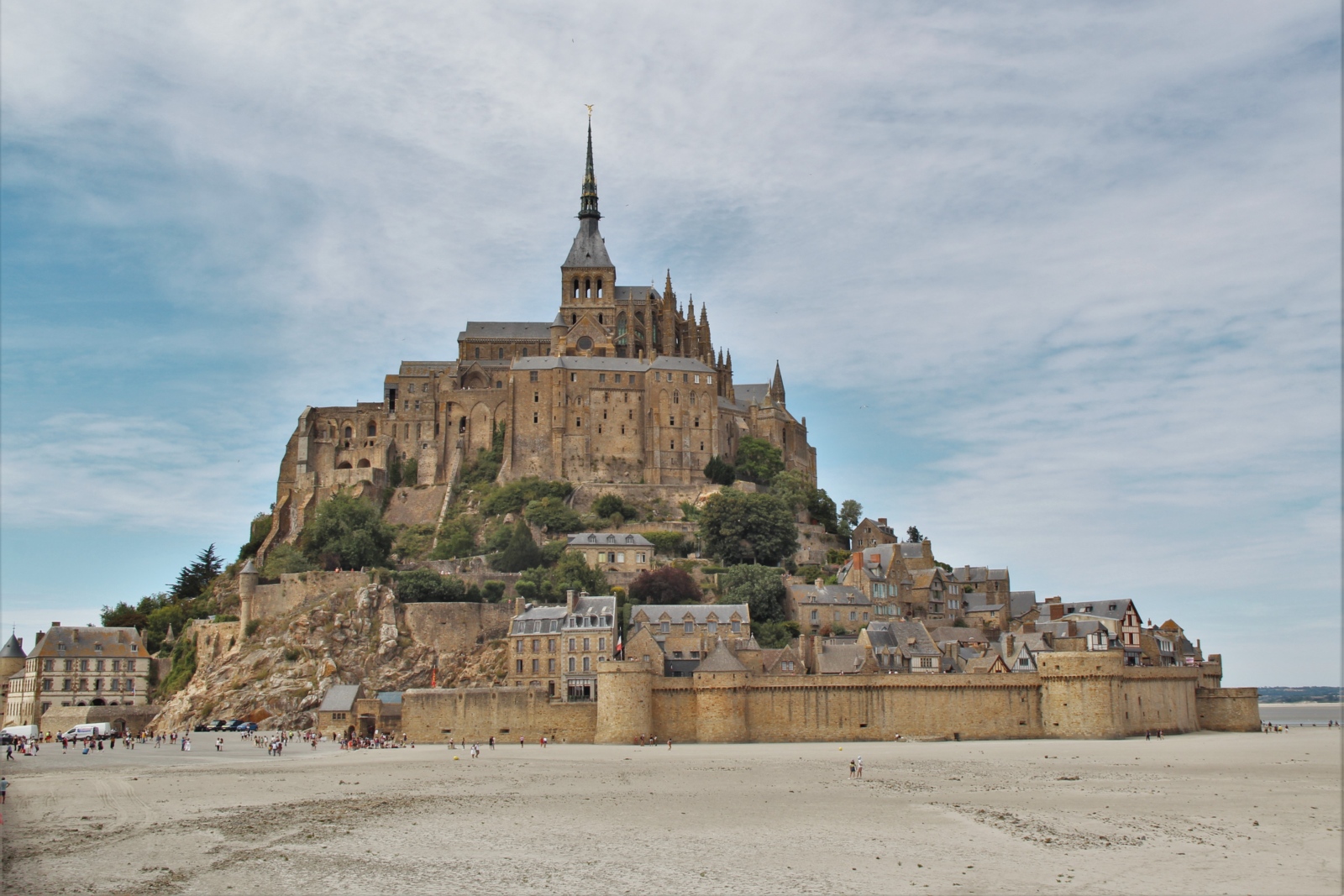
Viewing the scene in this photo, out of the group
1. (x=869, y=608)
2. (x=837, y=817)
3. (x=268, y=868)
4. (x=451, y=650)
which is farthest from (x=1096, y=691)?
(x=268, y=868)

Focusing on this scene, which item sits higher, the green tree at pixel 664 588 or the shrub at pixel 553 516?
the shrub at pixel 553 516

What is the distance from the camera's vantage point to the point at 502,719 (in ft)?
183

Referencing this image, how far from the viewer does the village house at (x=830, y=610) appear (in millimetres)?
68812

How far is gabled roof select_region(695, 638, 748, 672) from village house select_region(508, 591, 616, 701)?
493cm

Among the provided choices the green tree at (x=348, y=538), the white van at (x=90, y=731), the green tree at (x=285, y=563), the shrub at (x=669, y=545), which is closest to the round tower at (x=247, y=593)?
the green tree at (x=285, y=563)

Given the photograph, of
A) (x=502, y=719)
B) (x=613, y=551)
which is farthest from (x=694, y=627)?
(x=613, y=551)

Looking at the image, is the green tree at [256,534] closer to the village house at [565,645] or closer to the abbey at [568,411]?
the abbey at [568,411]

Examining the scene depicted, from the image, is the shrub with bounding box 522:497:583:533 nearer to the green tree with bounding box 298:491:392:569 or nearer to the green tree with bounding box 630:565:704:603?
the green tree with bounding box 298:491:392:569

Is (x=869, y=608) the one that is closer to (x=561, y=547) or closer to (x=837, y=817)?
(x=561, y=547)

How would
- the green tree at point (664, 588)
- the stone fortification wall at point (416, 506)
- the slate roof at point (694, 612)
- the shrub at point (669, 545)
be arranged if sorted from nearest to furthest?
the slate roof at point (694, 612)
the green tree at point (664, 588)
the shrub at point (669, 545)
the stone fortification wall at point (416, 506)

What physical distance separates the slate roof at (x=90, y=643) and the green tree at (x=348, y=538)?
1152 centimetres

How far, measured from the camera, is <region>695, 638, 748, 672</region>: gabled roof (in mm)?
55312

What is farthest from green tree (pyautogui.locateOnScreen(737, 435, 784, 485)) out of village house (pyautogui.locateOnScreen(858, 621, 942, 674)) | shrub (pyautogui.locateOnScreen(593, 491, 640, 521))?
village house (pyautogui.locateOnScreen(858, 621, 942, 674))

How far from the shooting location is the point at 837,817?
1275 inches
